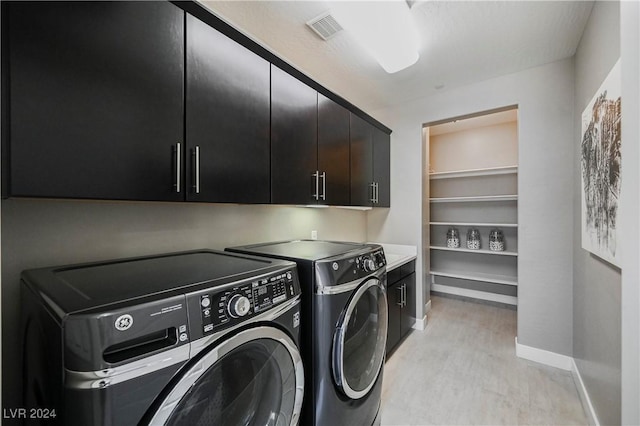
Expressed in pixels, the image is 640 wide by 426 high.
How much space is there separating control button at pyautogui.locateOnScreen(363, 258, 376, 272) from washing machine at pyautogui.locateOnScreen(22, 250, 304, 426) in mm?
533

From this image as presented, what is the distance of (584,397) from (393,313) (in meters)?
1.33

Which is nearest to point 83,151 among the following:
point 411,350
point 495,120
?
point 411,350

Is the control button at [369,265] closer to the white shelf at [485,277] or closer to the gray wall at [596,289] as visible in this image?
the gray wall at [596,289]

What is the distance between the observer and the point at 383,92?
284 cm

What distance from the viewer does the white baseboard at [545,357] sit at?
222cm

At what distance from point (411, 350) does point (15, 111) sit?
298 cm

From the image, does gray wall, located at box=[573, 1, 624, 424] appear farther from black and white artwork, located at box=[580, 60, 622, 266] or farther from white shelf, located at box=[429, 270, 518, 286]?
white shelf, located at box=[429, 270, 518, 286]

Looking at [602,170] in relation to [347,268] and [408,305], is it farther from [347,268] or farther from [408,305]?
[408,305]

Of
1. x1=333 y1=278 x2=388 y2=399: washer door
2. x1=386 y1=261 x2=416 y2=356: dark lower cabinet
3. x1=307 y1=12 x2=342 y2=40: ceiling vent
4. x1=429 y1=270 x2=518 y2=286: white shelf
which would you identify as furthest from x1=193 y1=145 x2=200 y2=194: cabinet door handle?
x1=429 y1=270 x2=518 y2=286: white shelf

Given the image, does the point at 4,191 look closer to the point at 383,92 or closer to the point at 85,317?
the point at 85,317

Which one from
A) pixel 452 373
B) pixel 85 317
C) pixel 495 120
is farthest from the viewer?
pixel 495 120

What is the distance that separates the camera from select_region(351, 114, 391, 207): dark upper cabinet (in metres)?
2.47

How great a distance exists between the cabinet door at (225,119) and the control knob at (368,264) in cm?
68
